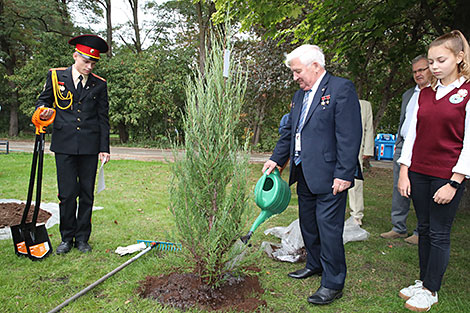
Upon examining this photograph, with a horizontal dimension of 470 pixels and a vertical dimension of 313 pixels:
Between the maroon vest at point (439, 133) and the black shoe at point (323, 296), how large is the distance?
123 cm

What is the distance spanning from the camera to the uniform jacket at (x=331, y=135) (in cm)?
267

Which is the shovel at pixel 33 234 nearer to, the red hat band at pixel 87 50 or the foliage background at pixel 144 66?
the red hat band at pixel 87 50

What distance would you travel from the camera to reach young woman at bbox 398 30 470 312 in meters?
2.48

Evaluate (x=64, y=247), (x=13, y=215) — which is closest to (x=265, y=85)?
(x=13, y=215)

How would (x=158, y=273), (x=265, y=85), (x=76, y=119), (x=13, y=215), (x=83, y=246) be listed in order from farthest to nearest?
(x=265, y=85) < (x=13, y=215) < (x=83, y=246) < (x=76, y=119) < (x=158, y=273)

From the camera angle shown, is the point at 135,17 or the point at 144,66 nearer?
the point at 144,66

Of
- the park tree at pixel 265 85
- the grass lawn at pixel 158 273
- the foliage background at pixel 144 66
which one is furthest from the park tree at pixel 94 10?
the grass lawn at pixel 158 273

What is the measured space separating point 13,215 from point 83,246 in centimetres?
166

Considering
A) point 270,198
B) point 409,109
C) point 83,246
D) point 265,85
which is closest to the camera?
point 270,198

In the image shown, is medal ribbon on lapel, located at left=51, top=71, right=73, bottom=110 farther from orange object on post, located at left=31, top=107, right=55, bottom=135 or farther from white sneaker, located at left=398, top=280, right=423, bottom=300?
white sneaker, located at left=398, top=280, right=423, bottom=300

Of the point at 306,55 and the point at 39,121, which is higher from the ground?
the point at 306,55

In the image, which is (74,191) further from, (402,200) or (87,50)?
(402,200)

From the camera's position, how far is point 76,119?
3623 mm

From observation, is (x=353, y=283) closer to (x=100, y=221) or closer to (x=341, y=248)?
(x=341, y=248)
